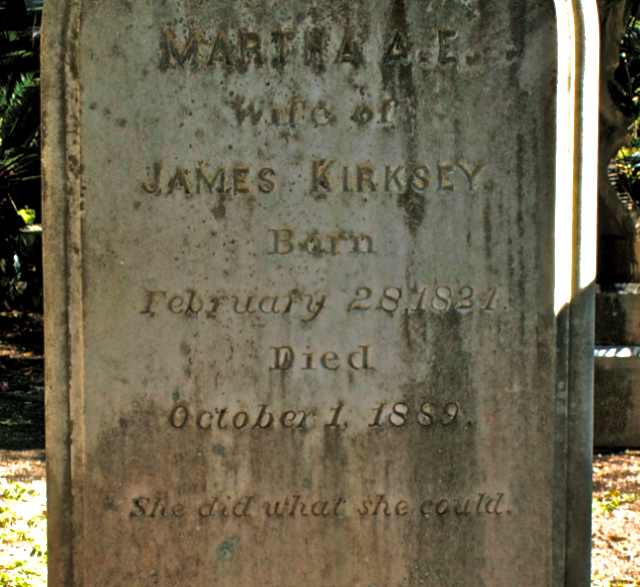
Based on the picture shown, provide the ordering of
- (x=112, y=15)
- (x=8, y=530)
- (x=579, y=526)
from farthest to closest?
1. (x=8, y=530)
2. (x=579, y=526)
3. (x=112, y=15)

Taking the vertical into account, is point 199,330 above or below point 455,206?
below

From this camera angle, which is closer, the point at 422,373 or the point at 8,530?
the point at 422,373

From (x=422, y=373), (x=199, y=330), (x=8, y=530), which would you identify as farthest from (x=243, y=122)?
(x=8, y=530)

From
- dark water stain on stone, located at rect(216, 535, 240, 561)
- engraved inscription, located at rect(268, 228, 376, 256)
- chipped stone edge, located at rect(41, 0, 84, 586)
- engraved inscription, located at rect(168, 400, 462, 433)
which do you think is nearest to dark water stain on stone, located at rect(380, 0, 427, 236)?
engraved inscription, located at rect(268, 228, 376, 256)

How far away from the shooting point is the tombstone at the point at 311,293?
6.61 ft

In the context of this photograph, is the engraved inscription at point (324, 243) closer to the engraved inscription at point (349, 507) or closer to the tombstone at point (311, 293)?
the tombstone at point (311, 293)

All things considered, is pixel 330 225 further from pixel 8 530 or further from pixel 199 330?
pixel 8 530

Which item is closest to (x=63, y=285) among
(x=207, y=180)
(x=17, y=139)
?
(x=207, y=180)

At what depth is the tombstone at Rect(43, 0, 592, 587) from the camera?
2.02 meters

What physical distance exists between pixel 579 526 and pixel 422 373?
677 mm

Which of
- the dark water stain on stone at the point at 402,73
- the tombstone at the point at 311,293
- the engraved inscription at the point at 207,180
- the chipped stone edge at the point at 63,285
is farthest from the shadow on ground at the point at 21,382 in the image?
the dark water stain on stone at the point at 402,73

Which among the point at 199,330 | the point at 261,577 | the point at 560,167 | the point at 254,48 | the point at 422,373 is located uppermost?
the point at 254,48

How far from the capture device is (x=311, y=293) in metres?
2.07

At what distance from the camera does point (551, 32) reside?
2.02 metres
